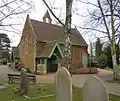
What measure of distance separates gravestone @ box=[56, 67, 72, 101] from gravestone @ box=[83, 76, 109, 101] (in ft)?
2.05

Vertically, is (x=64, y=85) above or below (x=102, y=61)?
below

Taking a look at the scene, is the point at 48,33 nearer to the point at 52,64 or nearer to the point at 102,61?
the point at 52,64

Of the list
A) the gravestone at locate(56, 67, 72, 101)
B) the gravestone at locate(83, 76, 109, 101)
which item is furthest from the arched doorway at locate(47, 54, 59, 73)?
the gravestone at locate(83, 76, 109, 101)

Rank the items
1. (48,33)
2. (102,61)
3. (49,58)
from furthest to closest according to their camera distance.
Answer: (102,61) < (48,33) < (49,58)

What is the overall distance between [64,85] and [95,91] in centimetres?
114

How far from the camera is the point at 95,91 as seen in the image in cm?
435

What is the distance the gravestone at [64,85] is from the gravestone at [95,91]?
63 centimetres

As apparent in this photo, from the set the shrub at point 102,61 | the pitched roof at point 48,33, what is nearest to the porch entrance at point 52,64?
the pitched roof at point 48,33

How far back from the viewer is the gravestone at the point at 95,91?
4.25m

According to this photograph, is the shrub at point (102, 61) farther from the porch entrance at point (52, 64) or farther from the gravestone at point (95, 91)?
the gravestone at point (95, 91)

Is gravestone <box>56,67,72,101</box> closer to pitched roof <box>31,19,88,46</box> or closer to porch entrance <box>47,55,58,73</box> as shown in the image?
pitched roof <box>31,19,88,46</box>

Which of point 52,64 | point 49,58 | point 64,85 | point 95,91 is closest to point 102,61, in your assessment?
point 52,64

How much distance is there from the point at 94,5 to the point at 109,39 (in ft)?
13.3

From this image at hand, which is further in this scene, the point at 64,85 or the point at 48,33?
the point at 48,33
